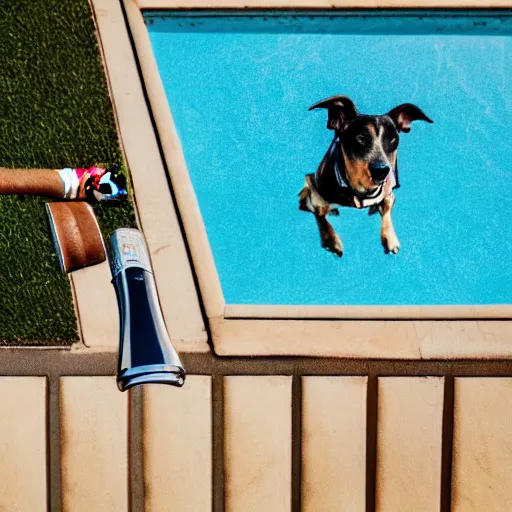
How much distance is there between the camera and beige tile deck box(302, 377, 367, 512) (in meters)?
1.11

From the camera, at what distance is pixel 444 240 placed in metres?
1.13

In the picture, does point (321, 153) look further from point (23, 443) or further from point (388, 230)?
point (23, 443)

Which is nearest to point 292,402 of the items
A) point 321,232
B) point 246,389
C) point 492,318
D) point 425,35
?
point 246,389

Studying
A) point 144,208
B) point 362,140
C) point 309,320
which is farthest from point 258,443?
point 362,140

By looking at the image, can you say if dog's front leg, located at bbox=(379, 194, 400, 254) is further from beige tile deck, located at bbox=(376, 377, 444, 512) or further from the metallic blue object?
the metallic blue object

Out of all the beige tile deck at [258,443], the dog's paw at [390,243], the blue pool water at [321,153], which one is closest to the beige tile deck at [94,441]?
the beige tile deck at [258,443]

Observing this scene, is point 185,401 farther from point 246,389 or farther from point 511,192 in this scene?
point 511,192

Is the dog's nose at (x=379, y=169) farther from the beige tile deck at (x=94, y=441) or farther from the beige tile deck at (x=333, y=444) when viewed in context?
the beige tile deck at (x=94, y=441)

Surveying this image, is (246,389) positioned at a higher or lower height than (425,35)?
lower

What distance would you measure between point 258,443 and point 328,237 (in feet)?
1.73

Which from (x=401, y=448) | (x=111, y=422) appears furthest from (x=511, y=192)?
(x=111, y=422)

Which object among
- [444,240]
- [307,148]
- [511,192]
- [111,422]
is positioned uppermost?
[307,148]

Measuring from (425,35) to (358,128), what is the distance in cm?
31

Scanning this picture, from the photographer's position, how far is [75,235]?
1062mm
